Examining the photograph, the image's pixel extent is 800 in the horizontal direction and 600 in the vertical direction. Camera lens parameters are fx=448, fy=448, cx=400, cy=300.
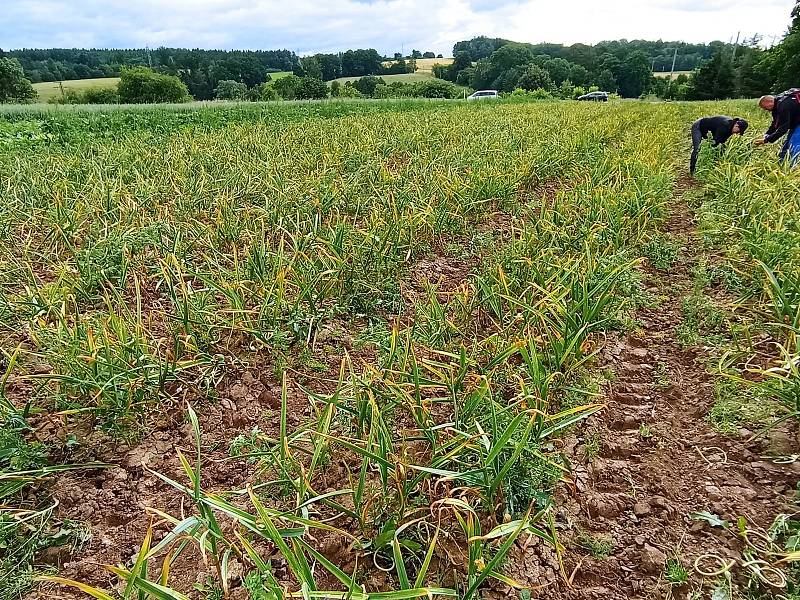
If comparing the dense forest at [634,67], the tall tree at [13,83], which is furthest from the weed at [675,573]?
the tall tree at [13,83]

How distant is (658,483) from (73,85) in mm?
55107

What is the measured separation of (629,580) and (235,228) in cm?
355

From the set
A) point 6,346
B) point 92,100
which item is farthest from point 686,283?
point 92,100

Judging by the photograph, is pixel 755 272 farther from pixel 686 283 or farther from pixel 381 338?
pixel 381 338

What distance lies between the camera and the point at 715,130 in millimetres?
7434

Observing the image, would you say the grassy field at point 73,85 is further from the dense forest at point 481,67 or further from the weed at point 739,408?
the weed at point 739,408

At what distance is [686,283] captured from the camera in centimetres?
358

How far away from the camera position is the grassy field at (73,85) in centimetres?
3938

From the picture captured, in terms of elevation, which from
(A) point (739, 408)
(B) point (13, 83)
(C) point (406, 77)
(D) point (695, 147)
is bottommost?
(A) point (739, 408)

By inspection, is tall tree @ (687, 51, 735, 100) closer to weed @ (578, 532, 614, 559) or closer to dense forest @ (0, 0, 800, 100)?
dense forest @ (0, 0, 800, 100)

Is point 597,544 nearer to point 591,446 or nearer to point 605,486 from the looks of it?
point 605,486

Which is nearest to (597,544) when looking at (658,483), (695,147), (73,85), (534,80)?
(658,483)

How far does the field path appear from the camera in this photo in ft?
5.12

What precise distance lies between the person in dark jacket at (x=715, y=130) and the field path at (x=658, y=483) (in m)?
6.02
